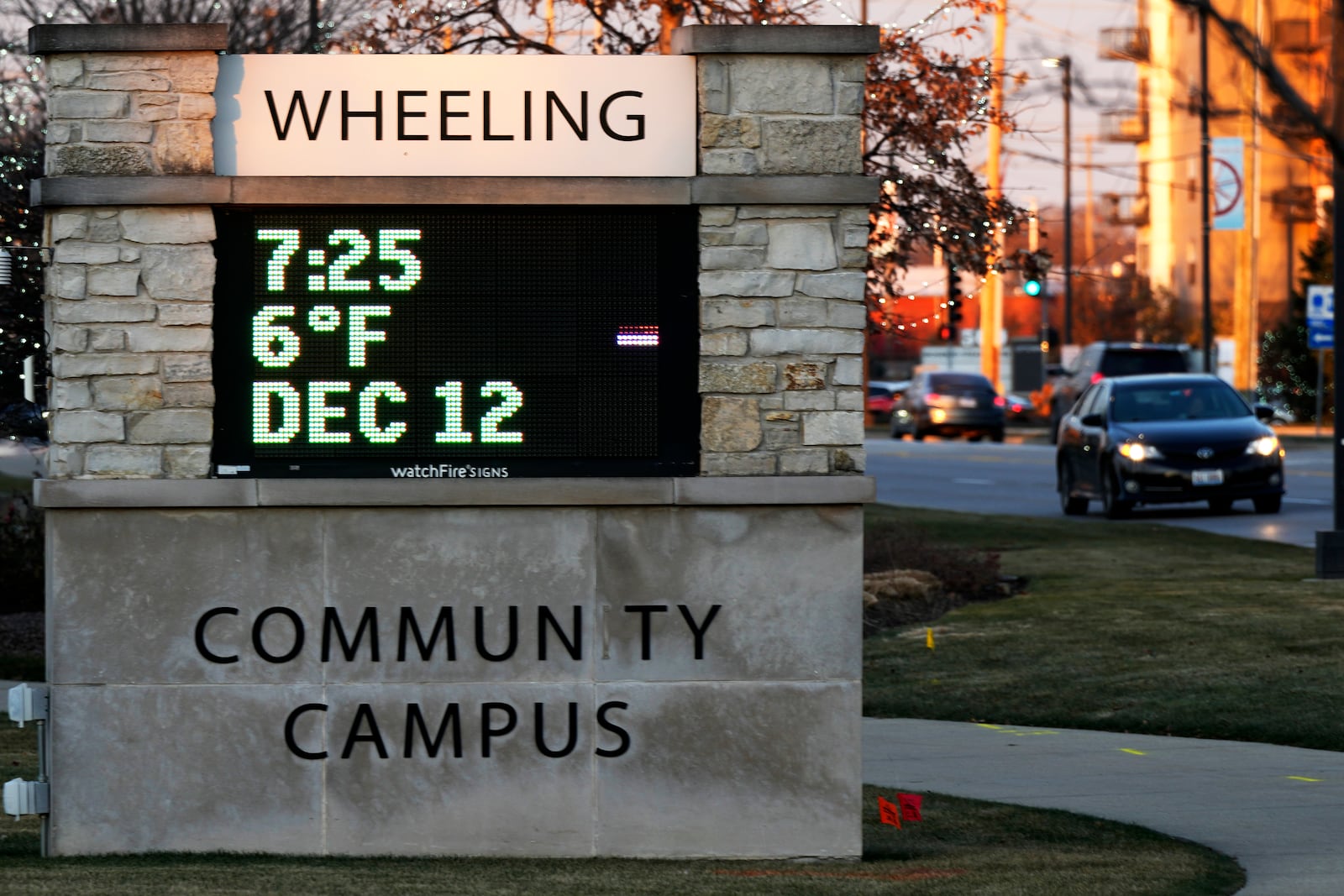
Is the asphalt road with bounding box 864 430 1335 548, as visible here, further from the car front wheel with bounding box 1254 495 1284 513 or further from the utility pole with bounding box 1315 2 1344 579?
the utility pole with bounding box 1315 2 1344 579

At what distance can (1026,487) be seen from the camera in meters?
30.4

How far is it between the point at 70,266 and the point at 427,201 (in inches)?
54.3

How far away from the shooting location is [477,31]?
17312 millimetres

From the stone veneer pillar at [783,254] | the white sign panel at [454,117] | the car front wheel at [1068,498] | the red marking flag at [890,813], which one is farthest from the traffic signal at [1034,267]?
the white sign panel at [454,117]

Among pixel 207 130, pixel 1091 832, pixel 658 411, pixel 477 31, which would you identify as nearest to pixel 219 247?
pixel 207 130

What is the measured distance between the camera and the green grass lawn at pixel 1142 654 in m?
12.1

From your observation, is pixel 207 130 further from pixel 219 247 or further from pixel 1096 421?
pixel 1096 421

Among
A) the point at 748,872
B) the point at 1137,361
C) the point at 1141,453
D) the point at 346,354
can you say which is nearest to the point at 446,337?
the point at 346,354

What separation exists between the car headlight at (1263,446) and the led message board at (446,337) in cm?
1648

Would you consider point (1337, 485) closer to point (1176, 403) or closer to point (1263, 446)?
point (1263, 446)

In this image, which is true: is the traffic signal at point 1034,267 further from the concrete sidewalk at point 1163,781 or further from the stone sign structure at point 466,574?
the stone sign structure at point 466,574

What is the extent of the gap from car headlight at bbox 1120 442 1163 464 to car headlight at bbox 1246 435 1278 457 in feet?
3.25

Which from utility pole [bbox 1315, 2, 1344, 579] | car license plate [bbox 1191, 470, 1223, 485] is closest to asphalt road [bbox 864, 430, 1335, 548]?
car license plate [bbox 1191, 470, 1223, 485]

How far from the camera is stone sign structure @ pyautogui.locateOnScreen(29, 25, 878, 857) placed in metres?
8.23
